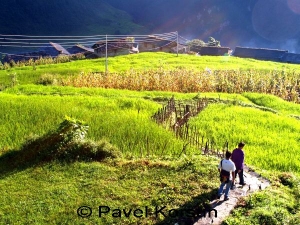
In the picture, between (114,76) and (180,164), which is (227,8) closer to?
(114,76)

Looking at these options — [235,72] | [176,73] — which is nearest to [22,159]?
[176,73]

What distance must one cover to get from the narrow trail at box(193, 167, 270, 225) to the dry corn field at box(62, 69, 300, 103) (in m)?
10.7

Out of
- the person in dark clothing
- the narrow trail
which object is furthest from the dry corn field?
the person in dark clothing

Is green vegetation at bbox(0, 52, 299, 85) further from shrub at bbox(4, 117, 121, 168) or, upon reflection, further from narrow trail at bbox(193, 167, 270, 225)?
narrow trail at bbox(193, 167, 270, 225)

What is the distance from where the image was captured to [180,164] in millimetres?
7770

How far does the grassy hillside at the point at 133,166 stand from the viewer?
246 inches

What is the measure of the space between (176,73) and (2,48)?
5162cm

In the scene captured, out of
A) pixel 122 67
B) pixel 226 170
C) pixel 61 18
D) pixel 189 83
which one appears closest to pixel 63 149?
pixel 226 170

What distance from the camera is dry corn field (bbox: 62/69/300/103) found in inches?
719

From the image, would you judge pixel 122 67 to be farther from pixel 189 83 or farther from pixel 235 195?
pixel 235 195

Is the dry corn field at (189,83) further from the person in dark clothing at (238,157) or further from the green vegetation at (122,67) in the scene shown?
the person in dark clothing at (238,157)

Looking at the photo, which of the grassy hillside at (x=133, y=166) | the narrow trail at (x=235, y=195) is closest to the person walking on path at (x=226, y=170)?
the narrow trail at (x=235, y=195)

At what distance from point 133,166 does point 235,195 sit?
2.38 metres

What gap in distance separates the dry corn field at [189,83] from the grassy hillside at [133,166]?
4.76m
